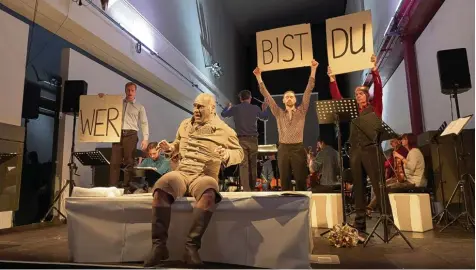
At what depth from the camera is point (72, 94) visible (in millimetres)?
4887

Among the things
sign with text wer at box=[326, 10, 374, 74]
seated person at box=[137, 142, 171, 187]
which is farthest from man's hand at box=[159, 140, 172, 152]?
seated person at box=[137, 142, 171, 187]

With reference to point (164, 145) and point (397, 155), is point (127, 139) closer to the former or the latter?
point (164, 145)

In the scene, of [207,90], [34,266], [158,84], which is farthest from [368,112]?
[207,90]

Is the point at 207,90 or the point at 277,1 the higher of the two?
the point at 277,1

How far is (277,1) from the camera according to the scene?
36.4 feet

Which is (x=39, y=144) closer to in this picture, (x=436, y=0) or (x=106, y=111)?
(x=106, y=111)

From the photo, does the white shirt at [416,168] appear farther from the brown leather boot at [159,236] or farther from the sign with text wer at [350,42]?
the brown leather boot at [159,236]

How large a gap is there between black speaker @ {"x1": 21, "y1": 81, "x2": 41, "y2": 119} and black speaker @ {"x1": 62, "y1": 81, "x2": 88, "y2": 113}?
312 mm

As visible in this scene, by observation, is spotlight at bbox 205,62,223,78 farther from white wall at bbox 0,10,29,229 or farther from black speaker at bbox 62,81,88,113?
white wall at bbox 0,10,29,229

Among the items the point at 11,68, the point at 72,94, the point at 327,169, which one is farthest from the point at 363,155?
the point at 11,68

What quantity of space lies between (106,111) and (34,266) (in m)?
2.37

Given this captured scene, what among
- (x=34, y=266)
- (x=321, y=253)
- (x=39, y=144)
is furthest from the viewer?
(x=39, y=144)

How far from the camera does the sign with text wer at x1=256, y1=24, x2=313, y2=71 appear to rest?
10.9ft

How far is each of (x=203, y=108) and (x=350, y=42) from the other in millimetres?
1453
